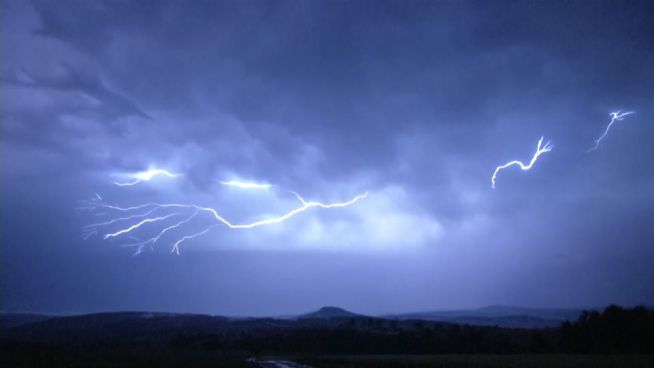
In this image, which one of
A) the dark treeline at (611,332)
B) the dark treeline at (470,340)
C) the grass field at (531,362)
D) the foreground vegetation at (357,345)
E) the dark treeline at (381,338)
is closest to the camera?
the grass field at (531,362)

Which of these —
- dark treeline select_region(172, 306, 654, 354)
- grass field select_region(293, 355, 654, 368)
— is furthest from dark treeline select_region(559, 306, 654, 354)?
grass field select_region(293, 355, 654, 368)

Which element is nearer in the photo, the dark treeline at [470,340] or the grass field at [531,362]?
the grass field at [531,362]

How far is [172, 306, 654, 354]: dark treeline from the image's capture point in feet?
159

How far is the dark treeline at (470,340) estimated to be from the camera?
159 feet

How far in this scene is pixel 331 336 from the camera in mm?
72125

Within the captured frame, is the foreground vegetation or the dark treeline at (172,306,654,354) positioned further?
the dark treeline at (172,306,654,354)

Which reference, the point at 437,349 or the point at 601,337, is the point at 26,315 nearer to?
the point at 437,349

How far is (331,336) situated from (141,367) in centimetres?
3989

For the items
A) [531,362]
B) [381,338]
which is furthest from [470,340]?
[531,362]

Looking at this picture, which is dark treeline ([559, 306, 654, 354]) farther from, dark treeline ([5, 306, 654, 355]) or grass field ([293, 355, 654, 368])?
grass field ([293, 355, 654, 368])

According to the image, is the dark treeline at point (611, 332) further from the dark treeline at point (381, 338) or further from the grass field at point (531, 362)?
the grass field at point (531, 362)

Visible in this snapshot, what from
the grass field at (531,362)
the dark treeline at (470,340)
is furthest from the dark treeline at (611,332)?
the grass field at (531,362)

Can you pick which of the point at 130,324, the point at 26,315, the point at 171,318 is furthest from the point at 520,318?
the point at 26,315

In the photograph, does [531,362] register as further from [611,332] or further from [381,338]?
[381,338]
